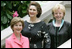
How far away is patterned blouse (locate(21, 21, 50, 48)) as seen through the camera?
16.9ft

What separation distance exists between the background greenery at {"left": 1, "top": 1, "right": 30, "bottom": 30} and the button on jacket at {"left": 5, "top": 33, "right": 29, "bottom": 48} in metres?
2.07

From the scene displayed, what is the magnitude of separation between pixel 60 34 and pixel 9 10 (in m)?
2.42

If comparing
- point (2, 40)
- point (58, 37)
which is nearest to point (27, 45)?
point (58, 37)

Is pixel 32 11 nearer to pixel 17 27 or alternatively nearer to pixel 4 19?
pixel 17 27

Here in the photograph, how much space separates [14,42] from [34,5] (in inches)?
29.4

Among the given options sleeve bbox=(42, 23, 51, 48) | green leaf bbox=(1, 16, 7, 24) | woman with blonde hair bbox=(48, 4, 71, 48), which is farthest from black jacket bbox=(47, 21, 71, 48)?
green leaf bbox=(1, 16, 7, 24)

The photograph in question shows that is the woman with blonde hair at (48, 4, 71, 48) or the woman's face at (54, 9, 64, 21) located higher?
the woman's face at (54, 9, 64, 21)

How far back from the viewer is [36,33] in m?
5.14

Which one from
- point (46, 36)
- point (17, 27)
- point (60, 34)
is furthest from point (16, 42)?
point (60, 34)

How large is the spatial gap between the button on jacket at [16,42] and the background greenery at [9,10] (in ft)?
6.79

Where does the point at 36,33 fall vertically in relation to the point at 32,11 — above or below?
below

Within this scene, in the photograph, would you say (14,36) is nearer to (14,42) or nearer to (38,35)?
(14,42)

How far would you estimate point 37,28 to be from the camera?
5.17 metres

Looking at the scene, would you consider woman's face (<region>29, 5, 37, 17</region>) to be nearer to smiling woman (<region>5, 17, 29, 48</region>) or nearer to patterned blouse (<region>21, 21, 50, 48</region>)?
patterned blouse (<region>21, 21, 50, 48</region>)
